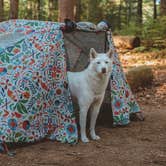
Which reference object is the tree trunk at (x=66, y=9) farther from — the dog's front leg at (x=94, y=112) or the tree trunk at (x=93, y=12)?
the tree trunk at (x=93, y=12)

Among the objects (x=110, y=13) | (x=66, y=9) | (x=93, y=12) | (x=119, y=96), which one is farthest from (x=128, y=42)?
(x=110, y=13)

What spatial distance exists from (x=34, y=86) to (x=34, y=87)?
16 mm

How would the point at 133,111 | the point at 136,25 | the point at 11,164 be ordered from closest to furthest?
the point at 11,164 < the point at 133,111 < the point at 136,25

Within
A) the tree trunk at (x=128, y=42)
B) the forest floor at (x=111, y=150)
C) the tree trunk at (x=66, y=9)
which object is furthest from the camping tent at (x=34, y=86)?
the tree trunk at (x=128, y=42)

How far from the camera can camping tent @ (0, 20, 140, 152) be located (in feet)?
17.7

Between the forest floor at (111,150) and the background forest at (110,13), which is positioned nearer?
the forest floor at (111,150)

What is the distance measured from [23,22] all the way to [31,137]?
2.08 m

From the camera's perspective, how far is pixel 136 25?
63.0 feet

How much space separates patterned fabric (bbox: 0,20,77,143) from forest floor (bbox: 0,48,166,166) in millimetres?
279

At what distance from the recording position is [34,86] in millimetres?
5629

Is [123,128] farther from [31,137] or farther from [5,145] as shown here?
[5,145]

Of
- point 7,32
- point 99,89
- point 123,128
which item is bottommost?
point 123,128

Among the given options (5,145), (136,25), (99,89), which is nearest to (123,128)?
(99,89)

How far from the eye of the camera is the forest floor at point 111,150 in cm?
486
